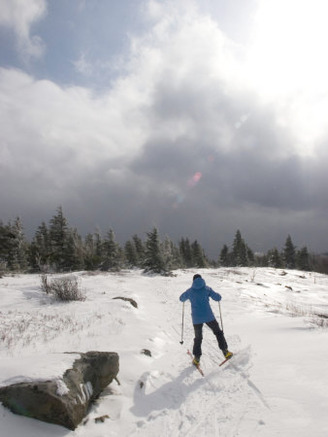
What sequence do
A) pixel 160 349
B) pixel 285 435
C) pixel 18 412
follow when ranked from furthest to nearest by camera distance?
pixel 160 349 → pixel 18 412 → pixel 285 435

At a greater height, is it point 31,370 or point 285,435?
point 31,370

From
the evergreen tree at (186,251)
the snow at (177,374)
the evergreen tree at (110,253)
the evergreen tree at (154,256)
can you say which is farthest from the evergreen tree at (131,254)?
the snow at (177,374)

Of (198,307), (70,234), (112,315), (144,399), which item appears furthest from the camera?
(70,234)

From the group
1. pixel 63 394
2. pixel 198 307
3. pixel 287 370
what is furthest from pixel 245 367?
pixel 63 394

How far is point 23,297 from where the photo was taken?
576 inches

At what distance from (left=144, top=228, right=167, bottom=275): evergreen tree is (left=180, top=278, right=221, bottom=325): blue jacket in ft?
99.1

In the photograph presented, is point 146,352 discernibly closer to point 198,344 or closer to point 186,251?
point 198,344

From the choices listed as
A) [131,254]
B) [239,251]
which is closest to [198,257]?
[239,251]

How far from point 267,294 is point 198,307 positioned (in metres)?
18.3

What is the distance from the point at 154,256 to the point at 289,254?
46.5 metres

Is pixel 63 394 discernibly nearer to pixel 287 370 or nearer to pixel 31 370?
pixel 31 370

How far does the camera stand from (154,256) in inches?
1522

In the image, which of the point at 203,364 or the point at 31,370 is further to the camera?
the point at 203,364

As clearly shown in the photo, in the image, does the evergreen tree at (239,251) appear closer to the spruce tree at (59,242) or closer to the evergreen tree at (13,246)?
the spruce tree at (59,242)
